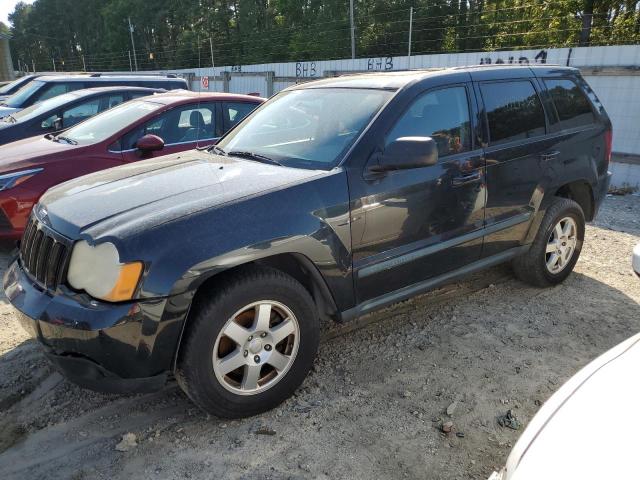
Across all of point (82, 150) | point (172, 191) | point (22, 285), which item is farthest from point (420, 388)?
point (82, 150)

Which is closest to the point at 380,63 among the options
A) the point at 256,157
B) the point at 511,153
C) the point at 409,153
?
the point at 511,153

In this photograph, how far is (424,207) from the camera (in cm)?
334

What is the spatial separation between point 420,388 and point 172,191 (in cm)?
184

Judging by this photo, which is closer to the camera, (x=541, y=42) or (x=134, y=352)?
(x=134, y=352)

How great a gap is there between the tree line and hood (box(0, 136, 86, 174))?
41.8 ft

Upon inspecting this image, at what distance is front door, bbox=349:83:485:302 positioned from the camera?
3.10 m

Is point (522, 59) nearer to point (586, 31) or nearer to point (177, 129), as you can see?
point (586, 31)

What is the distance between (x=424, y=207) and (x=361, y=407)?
4.22ft

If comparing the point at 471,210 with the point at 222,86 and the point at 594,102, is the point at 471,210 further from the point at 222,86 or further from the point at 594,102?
the point at 222,86

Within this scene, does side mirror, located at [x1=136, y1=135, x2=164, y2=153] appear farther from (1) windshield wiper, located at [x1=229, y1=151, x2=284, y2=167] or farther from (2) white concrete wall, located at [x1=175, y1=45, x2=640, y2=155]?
(2) white concrete wall, located at [x1=175, y1=45, x2=640, y2=155]

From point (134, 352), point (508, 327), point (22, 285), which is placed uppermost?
point (22, 285)

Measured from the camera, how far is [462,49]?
2230cm

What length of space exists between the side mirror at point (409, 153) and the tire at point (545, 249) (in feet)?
5.93

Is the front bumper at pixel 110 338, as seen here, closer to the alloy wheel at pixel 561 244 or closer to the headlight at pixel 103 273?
the headlight at pixel 103 273
